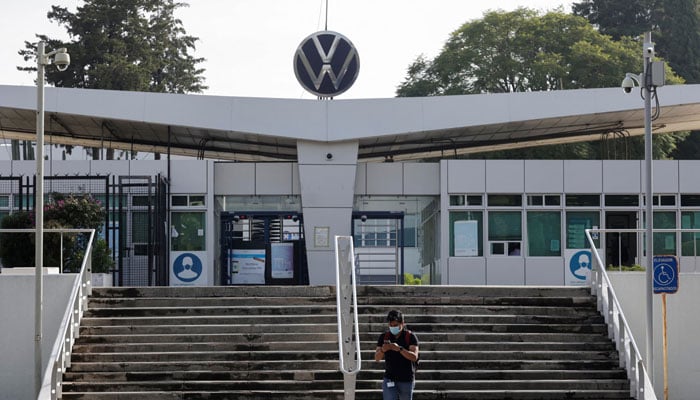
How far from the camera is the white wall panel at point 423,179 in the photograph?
3048 centimetres

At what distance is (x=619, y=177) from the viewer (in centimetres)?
3069

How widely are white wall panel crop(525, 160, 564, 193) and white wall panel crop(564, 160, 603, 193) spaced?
16 centimetres

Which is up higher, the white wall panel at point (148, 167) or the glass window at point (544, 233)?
the white wall panel at point (148, 167)

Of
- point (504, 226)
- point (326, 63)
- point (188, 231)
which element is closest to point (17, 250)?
point (188, 231)

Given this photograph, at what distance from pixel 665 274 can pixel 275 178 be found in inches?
507

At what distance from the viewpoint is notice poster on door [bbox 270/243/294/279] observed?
30734 millimetres

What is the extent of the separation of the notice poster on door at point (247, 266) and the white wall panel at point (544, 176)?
7135 mm

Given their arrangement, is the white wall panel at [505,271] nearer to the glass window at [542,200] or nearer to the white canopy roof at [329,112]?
the glass window at [542,200]

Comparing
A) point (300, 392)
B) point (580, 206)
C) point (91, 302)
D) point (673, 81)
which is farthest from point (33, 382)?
point (673, 81)

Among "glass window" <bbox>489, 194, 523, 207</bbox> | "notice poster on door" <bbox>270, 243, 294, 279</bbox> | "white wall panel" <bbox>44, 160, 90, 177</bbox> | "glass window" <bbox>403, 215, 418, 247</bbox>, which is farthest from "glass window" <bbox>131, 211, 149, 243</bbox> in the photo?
"glass window" <bbox>489, 194, 523, 207</bbox>

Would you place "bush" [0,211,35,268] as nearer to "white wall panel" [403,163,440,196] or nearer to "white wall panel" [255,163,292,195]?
"white wall panel" [255,163,292,195]

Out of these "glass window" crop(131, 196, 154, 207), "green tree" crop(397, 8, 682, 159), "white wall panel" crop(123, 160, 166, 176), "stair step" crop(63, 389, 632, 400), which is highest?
"green tree" crop(397, 8, 682, 159)

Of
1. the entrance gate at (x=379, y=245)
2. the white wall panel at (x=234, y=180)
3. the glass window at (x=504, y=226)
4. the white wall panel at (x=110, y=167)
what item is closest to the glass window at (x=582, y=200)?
the glass window at (x=504, y=226)

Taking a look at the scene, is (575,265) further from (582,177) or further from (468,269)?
(468,269)
